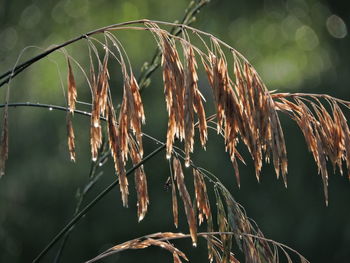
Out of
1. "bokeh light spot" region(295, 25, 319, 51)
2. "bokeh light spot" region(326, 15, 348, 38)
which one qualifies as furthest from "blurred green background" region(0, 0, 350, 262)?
"bokeh light spot" region(295, 25, 319, 51)

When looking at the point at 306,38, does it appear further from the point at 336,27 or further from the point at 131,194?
the point at 131,194

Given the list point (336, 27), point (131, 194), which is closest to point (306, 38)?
point (336, 27)

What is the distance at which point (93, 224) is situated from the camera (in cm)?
Result: 371

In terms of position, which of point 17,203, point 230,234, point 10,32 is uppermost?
point 10,32

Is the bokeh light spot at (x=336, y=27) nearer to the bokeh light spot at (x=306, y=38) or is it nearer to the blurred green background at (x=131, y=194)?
the bokeh light spot at (x=306, y=38)

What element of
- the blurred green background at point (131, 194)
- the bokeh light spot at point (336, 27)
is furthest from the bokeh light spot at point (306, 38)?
the blurred green background at point (131, 194)

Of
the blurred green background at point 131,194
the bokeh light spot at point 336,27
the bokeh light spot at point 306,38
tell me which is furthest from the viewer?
the bokeh light spot at point 306,38

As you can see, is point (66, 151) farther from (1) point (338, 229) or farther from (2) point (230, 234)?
(2) point (230, 234)

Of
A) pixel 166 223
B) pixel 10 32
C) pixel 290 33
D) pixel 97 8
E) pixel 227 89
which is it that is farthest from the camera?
pixel 290 33

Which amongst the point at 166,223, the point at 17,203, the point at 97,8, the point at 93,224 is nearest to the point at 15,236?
the point at 17,203

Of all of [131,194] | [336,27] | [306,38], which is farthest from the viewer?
[306,38]

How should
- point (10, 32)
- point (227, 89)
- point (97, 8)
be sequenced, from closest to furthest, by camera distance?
1. point (227, 89)
2. point (10, 32)
3. point (97, 8)

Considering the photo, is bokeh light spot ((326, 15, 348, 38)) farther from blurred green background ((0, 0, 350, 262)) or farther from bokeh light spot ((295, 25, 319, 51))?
blurred green background ((0, 0, 350, 262))

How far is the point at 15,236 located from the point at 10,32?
160 cm
